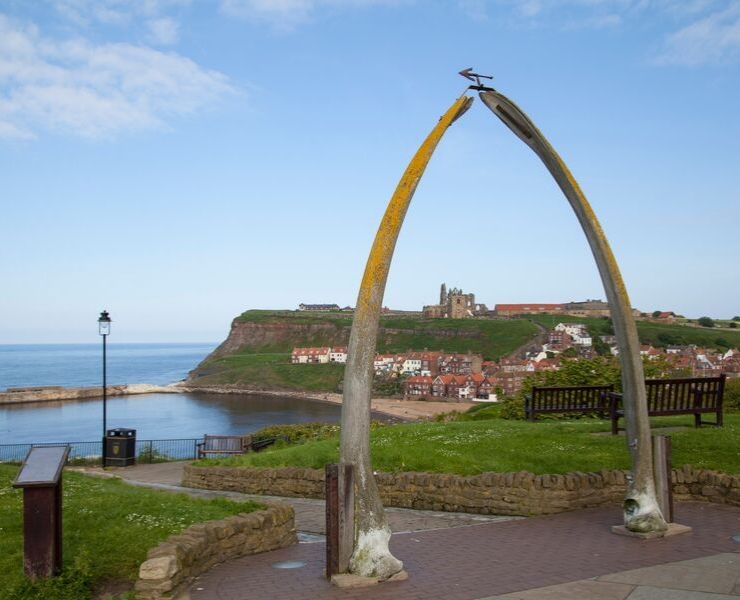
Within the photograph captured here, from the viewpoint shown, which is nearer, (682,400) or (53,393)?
(682,400)

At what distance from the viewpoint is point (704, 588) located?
20.4ft

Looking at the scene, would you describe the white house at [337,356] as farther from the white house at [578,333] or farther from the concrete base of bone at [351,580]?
the concrete base of bone at [351,580]

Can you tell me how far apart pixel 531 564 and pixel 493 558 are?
506 millimetres

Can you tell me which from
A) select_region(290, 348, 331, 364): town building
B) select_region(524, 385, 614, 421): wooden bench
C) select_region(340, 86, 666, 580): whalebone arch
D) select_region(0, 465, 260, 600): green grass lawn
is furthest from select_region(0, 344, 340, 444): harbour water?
select_region(340, 86, 666, 580): whalebone arch

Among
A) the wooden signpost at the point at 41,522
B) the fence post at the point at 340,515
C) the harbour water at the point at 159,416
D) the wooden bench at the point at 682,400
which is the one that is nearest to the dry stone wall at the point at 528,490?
the wooden bench at the point at 682,400

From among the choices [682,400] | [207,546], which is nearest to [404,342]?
[682,400]

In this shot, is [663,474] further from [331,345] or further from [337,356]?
[331,345]

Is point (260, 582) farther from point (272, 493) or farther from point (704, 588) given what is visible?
point (272, 493)

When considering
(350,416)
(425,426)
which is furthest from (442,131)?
(425,426)

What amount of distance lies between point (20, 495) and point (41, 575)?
13.8 ft

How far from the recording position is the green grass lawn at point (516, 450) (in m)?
11.2

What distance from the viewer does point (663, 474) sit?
28.5 ft

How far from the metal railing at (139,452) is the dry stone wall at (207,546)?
15693 mm

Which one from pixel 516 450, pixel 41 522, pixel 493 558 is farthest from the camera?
pixel 516 450
